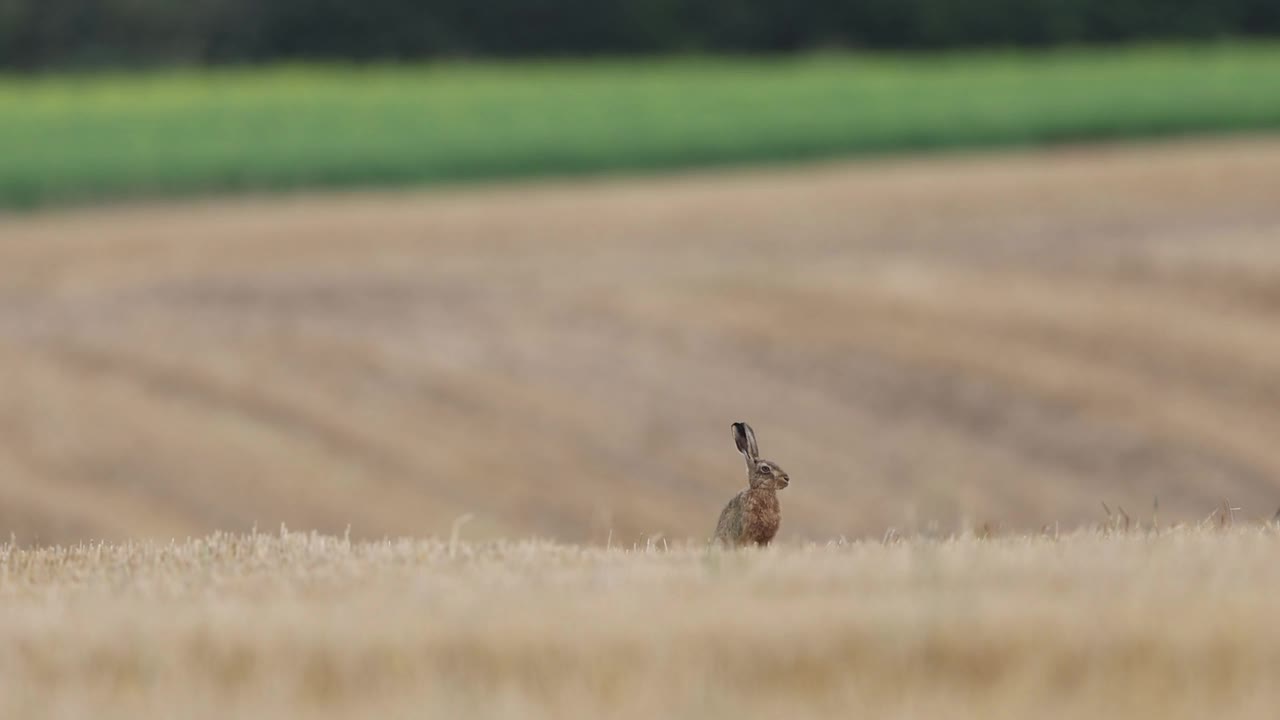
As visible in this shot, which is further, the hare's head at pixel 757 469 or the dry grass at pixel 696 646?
the hare's head at pixel 757 469

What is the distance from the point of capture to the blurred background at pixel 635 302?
16.3m

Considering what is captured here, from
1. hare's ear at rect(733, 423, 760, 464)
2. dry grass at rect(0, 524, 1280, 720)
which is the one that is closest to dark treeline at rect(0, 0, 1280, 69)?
hare's ear at rect(733, 423, 760, 464)

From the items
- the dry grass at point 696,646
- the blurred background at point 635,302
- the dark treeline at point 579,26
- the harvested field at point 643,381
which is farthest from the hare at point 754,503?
the dark treeline at point 579,26

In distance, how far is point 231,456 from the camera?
1664 centimetres

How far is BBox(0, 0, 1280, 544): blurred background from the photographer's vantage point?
16.3 meters

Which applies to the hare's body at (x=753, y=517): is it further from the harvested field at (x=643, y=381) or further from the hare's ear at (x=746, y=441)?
the harvested field at (x=643, y=381)

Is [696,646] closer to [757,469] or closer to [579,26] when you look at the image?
[757,469]

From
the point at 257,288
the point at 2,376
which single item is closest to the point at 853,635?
the point at 2,376

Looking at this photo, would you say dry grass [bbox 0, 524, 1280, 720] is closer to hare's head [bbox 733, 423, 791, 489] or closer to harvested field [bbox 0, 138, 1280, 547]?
hare's head [bbox 733, 423, 791, 489]

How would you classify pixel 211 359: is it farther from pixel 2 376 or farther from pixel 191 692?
pixel 191 692

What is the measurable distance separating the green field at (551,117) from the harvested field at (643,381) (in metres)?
→ 9.01

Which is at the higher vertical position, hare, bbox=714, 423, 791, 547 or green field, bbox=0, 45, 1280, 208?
hare, bbox=714, 423, 791, 547

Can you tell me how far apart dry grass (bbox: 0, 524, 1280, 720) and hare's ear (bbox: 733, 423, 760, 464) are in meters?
0.98

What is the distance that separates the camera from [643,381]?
1877 centimetres
